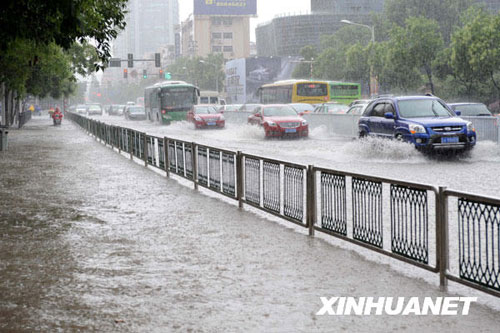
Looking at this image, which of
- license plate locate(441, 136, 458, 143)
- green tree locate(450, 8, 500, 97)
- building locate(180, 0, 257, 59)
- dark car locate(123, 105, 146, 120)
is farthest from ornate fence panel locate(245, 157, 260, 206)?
building locate(180, 0, 257, 59)

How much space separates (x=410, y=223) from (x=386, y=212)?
1.50 feet

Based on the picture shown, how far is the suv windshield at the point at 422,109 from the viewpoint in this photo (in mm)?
20984

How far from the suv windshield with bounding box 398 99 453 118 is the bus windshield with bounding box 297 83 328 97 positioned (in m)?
29.2

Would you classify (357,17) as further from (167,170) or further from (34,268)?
(34,268)

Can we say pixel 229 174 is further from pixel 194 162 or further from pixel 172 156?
pixel 172 156

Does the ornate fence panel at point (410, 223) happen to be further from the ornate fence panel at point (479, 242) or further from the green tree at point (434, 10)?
the green tree at point (434, 10)

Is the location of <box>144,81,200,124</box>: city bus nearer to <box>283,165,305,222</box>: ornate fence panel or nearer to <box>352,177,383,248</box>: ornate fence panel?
<box>283,165,305,222</box>: ornate fence panel

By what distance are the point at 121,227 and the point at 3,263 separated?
2.60m

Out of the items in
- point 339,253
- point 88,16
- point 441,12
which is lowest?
point 339,253

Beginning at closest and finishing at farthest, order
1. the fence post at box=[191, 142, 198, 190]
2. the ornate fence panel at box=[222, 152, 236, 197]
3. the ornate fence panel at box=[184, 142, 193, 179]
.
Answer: the ornate fence panel at box=[222, 152, 236, 197], the fence post at box=[191, 142, 198, 190], the ornate fence panel at box=[184, 142, 193, 179]

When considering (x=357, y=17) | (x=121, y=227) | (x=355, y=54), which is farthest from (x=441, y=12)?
(x=121, y=227)

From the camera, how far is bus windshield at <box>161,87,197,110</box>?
53656 millimetres

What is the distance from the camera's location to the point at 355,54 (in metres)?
77.1

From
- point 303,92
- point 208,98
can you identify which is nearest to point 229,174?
point 303,92
